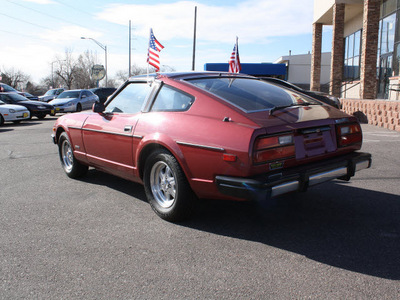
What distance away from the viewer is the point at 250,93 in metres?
4.02

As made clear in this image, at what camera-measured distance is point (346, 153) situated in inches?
156

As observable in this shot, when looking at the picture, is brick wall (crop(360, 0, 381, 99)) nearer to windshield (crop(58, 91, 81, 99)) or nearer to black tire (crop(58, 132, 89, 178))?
black tire (crop(58, 132, 89, 178))

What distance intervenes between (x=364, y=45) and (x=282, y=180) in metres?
15.6

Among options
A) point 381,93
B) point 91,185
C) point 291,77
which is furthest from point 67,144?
point 291,77

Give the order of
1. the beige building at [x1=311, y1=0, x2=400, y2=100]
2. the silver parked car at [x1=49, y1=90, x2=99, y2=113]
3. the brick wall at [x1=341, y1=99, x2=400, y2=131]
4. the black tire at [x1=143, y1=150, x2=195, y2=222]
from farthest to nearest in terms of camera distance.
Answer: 1. the silver parked car at [x1=49, y1=90, x2=99, y2=113]
2. the beige building at [x1=311, y1=0, x2=400, y2=100]
3. the brick wall at [x1=341, y1=99, x2=400, y2=131]
4. the black tire at [x1=143, y1=150, x2=195, y2=222]

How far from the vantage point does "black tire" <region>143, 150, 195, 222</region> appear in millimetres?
3652

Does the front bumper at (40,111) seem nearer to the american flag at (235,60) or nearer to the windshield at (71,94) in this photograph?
the windshield at (71,94)

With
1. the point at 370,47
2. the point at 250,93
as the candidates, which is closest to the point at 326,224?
the point at 250,93

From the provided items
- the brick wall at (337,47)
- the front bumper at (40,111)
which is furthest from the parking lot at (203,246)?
the brick wall at (337,47)

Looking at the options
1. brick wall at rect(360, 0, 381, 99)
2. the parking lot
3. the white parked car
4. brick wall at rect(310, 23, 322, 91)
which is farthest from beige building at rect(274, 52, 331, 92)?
the parking lot

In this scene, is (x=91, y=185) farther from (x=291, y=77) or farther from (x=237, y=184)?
(x=291, y=77)

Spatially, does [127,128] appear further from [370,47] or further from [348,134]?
[370,47]

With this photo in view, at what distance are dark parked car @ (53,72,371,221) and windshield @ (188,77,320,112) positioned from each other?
0.01 meters

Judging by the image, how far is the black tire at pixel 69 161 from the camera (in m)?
5.68
